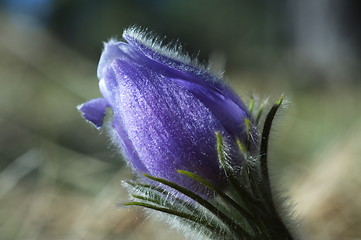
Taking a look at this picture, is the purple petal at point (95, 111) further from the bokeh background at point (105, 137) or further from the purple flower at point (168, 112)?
the bokeh background at point (105, 137)

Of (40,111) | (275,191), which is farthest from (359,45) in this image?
(275,191)

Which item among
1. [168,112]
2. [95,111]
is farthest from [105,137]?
[168,112]

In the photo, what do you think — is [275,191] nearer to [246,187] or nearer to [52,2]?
[246,187]

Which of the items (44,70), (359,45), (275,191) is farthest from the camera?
(44,70)

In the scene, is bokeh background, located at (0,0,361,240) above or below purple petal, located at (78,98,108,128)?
above

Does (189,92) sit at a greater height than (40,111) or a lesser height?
lesser

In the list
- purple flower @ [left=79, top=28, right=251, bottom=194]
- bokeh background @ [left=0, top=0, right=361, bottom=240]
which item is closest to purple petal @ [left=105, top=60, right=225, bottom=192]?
purple flower @ [left=79, top=28, right=251, bottom=194]

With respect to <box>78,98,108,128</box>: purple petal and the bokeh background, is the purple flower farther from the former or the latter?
the bokeh background
